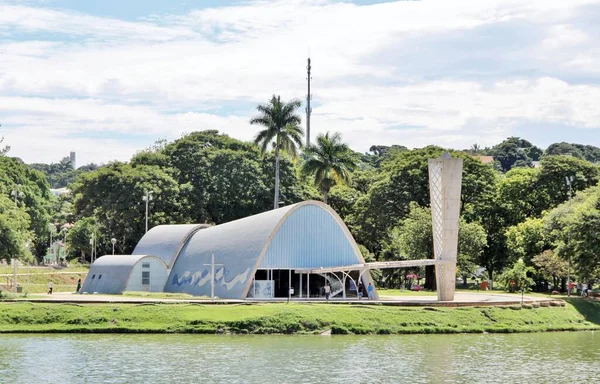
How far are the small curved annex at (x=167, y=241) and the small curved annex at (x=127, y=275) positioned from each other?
5.04 ft

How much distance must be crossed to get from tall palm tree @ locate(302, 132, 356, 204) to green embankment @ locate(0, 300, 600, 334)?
97.5 ft

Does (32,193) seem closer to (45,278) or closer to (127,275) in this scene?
(45,278)

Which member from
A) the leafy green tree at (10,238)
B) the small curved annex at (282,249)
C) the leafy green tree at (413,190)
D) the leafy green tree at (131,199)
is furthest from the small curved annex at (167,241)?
the leafy green tree at (413,190)

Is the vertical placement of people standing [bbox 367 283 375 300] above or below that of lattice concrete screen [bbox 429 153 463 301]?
below

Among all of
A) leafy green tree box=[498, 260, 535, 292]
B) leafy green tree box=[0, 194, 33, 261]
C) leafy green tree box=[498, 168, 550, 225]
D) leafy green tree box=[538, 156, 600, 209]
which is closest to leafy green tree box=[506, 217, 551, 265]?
leafy green tree box=[498, 260, 535, 292]

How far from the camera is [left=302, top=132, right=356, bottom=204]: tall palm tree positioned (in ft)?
276

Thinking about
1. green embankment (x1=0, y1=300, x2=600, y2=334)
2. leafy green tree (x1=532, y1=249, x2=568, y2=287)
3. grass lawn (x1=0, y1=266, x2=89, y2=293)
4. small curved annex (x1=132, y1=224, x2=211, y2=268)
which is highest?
small curved annex (x1=132, y1=224, x2=211, y2=268)

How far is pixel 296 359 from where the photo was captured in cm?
4019

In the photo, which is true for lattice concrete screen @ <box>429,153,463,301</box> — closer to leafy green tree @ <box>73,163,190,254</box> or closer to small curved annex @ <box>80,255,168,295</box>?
small curved annex @ <box>80,255,168,295</box>

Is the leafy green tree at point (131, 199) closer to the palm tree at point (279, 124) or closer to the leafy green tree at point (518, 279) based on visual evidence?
the palm tree at point (279, 124)

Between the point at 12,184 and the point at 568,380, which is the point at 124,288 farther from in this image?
the point at 12,184

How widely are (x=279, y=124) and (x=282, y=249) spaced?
24623 mm

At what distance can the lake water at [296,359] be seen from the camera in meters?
35.6

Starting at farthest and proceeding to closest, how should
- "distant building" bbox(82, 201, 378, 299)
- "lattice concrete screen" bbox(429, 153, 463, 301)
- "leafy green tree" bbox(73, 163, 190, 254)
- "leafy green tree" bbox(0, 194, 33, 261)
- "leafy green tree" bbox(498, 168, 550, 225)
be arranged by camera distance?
"leafy green tree" bbox(498, 168, 550, 225) → "leafy green tree" bbox(73, 163, 190, 254) → "distant building" bbox(82, 201, 378, 299) → "leafy green tree" bbox(0, 194, 33, 261) → "lattice concrete screen" bbox(429, 153, 463, 301)
